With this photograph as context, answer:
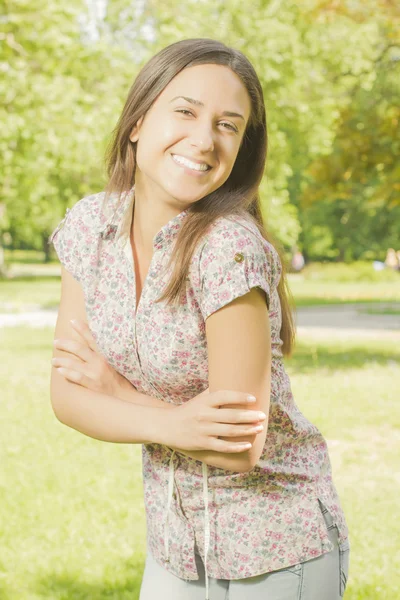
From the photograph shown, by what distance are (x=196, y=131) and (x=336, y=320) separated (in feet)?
53.8

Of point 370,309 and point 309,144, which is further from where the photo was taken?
point 309,144

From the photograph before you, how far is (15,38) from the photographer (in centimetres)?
1736

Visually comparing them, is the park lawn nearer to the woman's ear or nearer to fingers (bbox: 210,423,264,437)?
fingers (bbox: 210,423,264,437)

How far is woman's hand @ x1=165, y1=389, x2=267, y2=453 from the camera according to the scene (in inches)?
72.6

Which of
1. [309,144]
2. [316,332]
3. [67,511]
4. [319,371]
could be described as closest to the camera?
[67,511]

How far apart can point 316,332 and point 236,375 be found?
14126mm

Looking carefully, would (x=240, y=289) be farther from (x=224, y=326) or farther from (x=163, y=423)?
(x=163, y=423)

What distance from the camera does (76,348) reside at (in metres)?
2.17

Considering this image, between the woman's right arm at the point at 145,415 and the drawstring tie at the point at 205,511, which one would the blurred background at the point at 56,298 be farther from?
the drawstring tie at the point at 205,511

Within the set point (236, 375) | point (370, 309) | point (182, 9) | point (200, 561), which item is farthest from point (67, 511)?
point (182, 9)

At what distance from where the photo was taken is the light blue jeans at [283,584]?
2.01m

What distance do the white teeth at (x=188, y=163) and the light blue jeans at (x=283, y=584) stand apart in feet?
2.84

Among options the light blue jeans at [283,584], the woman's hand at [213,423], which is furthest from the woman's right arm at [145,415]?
the light blue jeans at [283,584]

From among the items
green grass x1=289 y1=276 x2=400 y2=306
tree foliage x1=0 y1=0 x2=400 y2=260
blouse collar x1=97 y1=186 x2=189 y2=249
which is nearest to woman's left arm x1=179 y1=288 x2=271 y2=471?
blouse collar x1=97 y1=186 x2=189 y2=249
